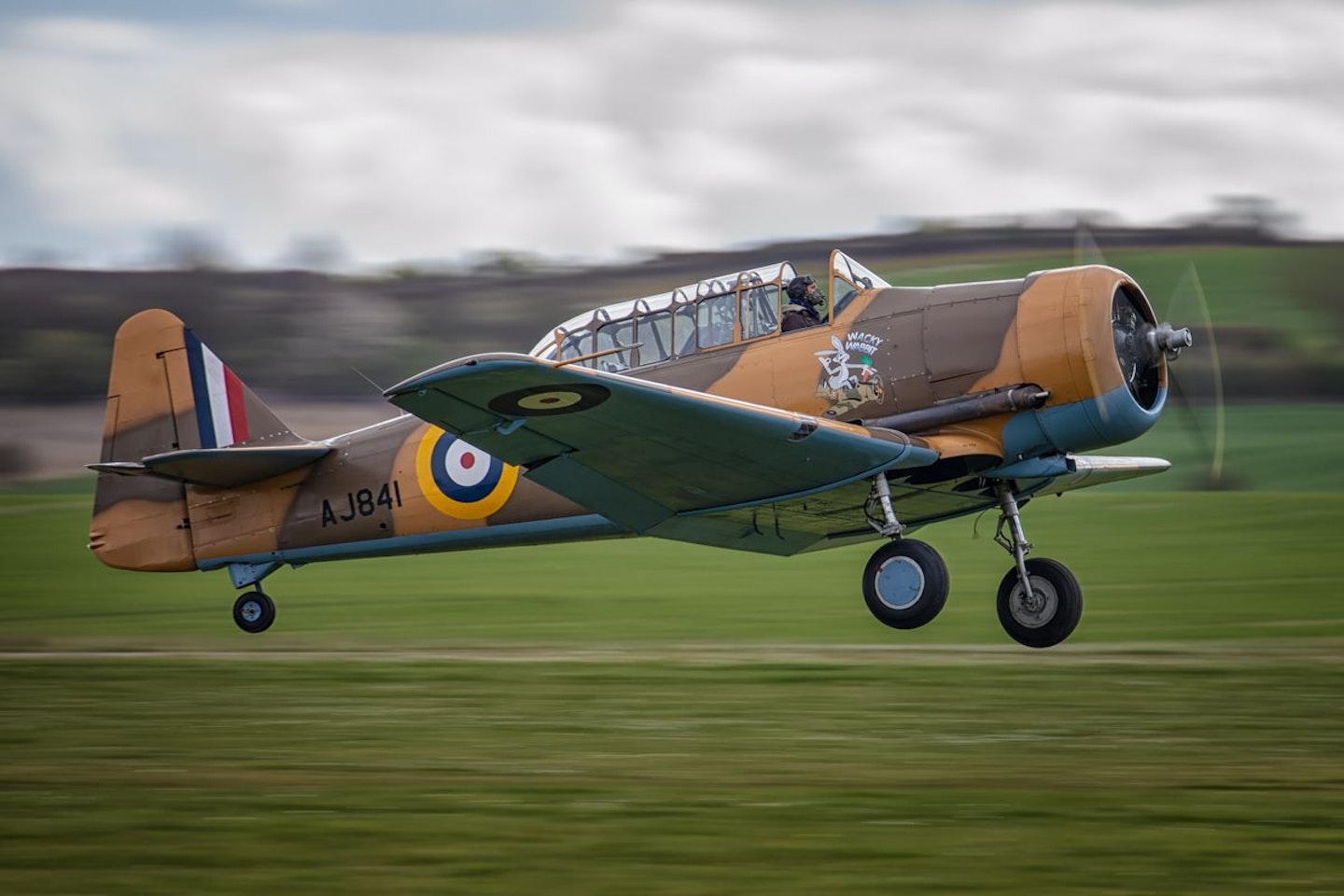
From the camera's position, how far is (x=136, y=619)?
1886 cm

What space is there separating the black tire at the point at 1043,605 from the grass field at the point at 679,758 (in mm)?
309

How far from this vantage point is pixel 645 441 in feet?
32.5

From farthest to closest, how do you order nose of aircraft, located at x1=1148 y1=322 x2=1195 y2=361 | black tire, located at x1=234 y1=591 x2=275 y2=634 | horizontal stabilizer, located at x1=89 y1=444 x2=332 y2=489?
black tire, located at x1=234 y1=591 x2=275 y2=634 < horizontal stabilizer, located at x1=89 y1=444 x2=332 y2=489 < nose of aircraft, located at x1=1148 y1=322 x2=1195 y2=361

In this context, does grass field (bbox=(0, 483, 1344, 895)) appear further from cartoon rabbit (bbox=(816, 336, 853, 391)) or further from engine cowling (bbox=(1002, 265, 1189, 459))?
cartoon rabbit (bbox=(816, 336, 853, 391))

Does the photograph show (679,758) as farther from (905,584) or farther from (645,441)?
(905,584)

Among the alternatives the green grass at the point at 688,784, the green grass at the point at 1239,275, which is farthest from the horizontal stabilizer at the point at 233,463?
→ the green grass at the point at 1239,275

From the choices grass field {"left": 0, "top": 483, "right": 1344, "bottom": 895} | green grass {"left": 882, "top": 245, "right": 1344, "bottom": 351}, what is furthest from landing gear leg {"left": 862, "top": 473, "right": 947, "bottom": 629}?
green grass {"left": 882, "top": 245, "right": 1344, "bottom": 351}

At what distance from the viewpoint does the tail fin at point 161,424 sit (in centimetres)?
1370

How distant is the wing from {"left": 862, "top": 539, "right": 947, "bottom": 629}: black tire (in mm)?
527

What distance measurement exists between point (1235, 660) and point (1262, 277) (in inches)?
1133

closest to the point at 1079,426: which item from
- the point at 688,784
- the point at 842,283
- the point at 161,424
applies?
the point at 842,283

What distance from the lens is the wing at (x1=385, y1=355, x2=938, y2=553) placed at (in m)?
8.53

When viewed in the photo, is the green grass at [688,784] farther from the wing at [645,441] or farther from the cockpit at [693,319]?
the cockpit at [693,319]

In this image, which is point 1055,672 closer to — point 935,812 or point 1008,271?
point 935,812
